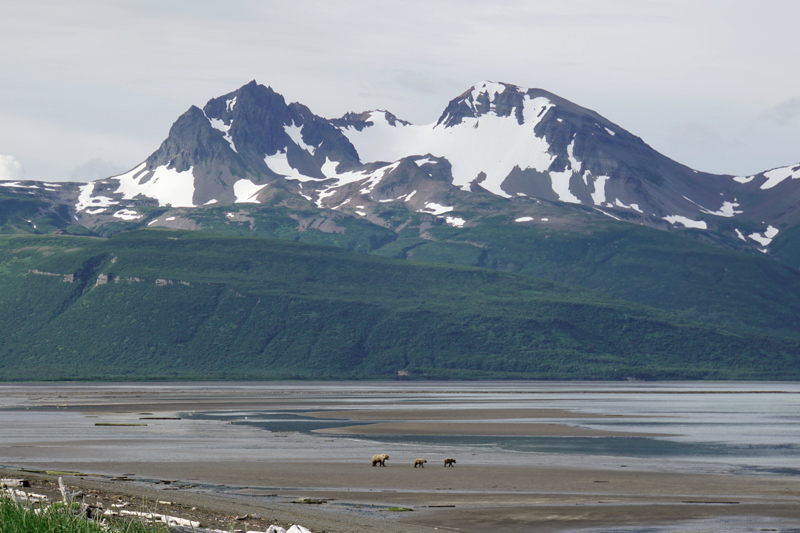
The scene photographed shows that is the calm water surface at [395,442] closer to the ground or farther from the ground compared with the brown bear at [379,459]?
closer to the ground

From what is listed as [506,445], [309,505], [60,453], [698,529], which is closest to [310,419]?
[506,445]

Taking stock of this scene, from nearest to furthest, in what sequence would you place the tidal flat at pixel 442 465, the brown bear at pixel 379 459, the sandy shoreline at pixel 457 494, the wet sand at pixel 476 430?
the sandy shoreline at pixel 457 494 < the tidal flat at pixel 442 465 < the brown bear at pixel 379 459 < the wet sand at pixel 476 430

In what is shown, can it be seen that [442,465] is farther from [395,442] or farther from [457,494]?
[395,442]

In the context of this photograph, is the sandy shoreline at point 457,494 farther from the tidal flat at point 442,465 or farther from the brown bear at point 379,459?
the brown bear at point 379,459

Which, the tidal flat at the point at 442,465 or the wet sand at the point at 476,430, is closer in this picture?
the tidal flat at the point at 442,465

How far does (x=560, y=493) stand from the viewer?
31.7 metres

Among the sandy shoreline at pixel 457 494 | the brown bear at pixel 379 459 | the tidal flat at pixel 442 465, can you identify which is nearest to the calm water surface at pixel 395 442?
the tidal flat at pixel 442 465

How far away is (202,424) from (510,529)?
45190 mm

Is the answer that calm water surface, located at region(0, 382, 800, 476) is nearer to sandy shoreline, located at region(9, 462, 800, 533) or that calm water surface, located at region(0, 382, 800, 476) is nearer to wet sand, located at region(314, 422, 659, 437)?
wet sand, located at region(314, 422, 659, 437)

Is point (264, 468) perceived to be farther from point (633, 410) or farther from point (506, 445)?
point (633, 410)

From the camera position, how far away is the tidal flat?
2686 centimetres

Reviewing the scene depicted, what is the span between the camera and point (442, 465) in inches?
1593

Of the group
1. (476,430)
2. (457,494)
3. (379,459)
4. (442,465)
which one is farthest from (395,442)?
(457,494)

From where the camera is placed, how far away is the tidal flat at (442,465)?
88.1ft
